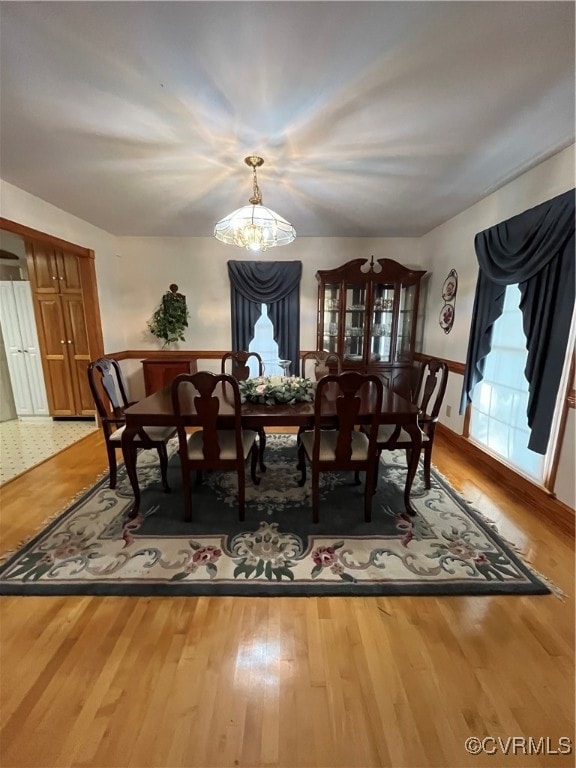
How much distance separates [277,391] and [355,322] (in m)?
2.30

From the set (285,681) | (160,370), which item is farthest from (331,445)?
(160,370)

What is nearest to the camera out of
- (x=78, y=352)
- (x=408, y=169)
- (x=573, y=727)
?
(x=573, y=727)

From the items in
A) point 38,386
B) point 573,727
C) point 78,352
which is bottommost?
point 573,727

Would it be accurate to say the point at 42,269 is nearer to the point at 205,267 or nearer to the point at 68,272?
the point at 68,272

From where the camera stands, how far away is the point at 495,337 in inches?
105

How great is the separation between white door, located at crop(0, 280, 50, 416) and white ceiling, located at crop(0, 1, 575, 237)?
1607 mm

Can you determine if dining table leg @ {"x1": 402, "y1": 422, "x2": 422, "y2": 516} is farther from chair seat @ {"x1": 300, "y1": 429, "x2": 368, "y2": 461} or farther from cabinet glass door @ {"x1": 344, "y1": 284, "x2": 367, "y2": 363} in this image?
cabinet glass door @ {"x1": 344, "y1": 284, "x2": 367, "y2": 363}

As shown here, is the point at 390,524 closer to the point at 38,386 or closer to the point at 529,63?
the point at 529,63

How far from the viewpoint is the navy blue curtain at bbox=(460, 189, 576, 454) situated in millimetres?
1874

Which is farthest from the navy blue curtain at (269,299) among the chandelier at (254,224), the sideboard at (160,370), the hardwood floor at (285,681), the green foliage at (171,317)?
Answer: the hardwood floor at (285,681)

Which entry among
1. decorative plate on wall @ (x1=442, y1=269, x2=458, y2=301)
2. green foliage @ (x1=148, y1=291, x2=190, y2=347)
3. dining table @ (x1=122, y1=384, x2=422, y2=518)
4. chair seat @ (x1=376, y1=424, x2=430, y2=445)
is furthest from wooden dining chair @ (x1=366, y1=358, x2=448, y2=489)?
green foliage @ (x1=148, y1=291, x2=190, y2=347)

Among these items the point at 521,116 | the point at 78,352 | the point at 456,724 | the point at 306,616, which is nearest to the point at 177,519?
the point at 306,616

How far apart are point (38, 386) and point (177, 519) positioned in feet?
10.4

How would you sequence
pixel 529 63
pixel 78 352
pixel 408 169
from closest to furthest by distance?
pixel 529 63 < pixel 408 169 < pixel 78 352
